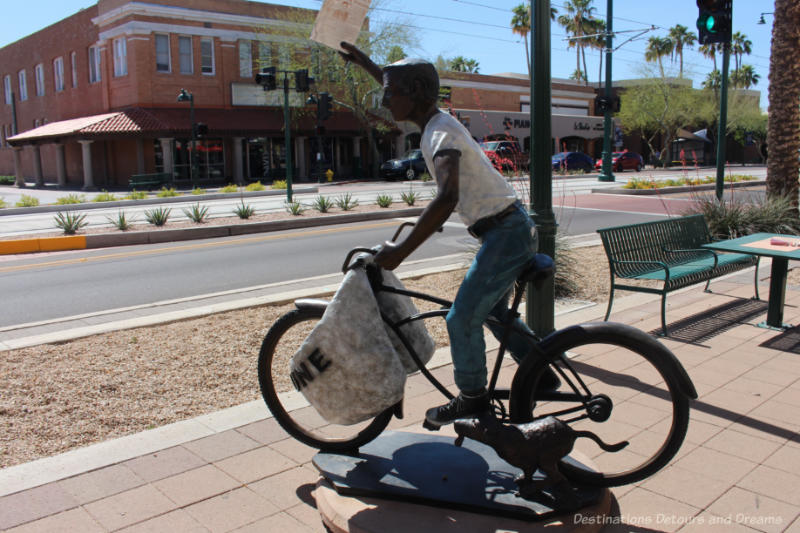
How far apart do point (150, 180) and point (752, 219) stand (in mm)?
29642

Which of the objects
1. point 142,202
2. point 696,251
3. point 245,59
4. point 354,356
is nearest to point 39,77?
point 245,59

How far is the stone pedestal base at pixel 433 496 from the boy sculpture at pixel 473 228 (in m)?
0.30

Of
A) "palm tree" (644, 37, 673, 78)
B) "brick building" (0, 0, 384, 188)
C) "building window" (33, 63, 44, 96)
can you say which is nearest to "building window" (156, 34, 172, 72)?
"brick building" (0, 0, 384, 188)

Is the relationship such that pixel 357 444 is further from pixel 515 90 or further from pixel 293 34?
pixel 515 90

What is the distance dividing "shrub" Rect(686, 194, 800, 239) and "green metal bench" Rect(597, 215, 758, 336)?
3148 mm

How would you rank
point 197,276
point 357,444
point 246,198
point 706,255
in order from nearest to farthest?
1. point 357,444
2. point 706,255
3. point 197,276
4. point 246,198

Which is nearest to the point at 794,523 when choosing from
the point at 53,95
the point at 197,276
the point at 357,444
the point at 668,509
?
the point at 668,509

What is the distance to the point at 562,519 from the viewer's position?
280 centimetres

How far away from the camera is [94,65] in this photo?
40.6 m

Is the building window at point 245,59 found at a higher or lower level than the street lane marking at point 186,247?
higher

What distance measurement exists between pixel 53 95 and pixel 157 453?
160ft

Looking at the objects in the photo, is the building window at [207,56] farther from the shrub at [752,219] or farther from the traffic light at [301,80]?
the shrub at [752,219]

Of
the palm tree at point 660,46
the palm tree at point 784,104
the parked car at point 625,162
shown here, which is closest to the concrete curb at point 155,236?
the palm tree at point 784,104

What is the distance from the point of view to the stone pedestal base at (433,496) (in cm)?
279
